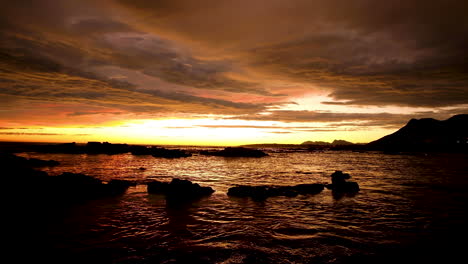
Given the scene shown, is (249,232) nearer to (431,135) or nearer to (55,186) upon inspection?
(55,186)

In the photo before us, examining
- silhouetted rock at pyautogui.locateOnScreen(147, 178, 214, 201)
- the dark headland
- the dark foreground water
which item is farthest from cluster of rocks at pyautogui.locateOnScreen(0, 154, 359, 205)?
the dark headland

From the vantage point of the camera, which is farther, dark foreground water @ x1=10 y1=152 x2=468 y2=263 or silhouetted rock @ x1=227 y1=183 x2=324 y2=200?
silhouetted rock @ x1=227 y1=183 x2=324 y2=200

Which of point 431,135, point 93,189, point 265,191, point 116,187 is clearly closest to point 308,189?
point 265,191

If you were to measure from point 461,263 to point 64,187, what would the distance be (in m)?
21.5

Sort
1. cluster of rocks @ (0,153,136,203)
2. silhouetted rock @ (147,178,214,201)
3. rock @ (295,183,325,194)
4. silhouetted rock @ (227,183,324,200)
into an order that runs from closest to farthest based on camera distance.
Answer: cluster of rocks @ (0,153,136,203) < silhouetted rock @ (147,178,214,201) < silhouetted rock @ (227,183,324,200) < rock @ (295,183,325,194)

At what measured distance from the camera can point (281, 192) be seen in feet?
57.2

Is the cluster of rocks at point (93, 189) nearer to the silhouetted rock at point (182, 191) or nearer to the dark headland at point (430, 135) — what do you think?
the silhouetted rock at point (182, 191)

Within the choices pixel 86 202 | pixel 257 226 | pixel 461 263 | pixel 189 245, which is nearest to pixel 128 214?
pixel 86 202

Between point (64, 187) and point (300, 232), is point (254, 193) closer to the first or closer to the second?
point (300, 232)

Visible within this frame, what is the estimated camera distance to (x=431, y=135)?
157250mm

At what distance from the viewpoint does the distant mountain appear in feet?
431

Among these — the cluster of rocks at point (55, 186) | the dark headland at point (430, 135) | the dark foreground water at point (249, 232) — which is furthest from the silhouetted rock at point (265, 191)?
the dark headland at point (430, 135)

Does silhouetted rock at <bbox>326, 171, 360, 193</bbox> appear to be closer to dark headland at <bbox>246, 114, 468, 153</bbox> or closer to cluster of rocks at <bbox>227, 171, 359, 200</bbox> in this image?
cluster of rocks at <bbox>227, 171, 359, 200</bbox>

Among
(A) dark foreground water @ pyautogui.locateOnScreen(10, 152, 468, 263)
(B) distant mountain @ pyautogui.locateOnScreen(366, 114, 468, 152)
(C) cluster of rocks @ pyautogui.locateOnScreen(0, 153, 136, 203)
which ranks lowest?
(A) dark foreground water @ pyautogui.locateOnScreen(10, 152, 468, 263)
